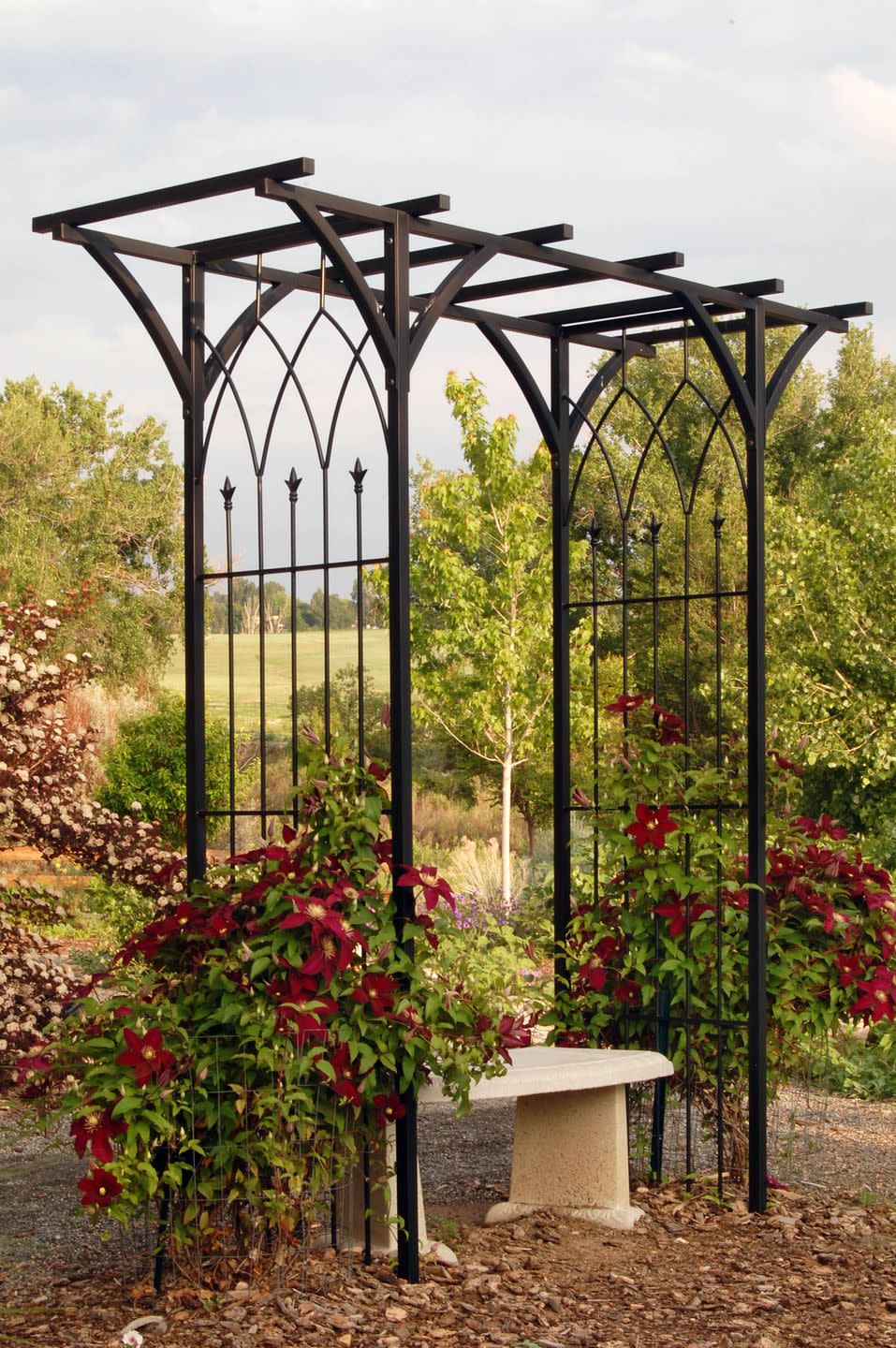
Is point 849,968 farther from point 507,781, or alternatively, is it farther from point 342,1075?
point 507,781

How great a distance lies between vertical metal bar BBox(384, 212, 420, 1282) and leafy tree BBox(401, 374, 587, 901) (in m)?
7.58

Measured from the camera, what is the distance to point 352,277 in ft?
11.6

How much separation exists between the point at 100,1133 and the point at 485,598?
8802mm

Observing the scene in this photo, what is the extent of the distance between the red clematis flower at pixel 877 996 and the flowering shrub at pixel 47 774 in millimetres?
2795

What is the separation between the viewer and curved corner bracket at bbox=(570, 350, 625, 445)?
4.91 meters

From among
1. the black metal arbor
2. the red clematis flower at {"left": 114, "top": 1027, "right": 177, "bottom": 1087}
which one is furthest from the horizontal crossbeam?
the red clematis flower at {"left": 114, "top": 1027, "right": 177, "bottom": 1087}

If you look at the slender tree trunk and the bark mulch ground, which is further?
the slender tree trunk

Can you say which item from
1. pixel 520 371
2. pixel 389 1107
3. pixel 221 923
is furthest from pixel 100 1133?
pixel 520 371

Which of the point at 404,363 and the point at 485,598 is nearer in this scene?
the point at 404,363

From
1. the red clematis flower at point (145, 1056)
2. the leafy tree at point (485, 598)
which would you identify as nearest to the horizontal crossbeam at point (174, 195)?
the red clematis flower at point (145, 1056)

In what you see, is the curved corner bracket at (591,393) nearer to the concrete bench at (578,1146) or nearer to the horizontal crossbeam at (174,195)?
the horizontal crossbeam at (174,195)

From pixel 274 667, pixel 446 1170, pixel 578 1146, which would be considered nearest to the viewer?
pixel 578 1146

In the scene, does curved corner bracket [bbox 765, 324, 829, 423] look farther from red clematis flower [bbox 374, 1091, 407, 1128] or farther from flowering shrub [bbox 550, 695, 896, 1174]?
red clematis flower [bbox 374, 1091, 407, 1128]

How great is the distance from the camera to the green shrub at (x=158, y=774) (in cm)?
1176
